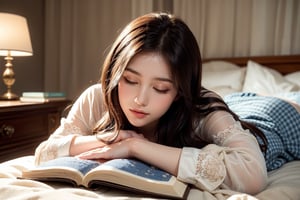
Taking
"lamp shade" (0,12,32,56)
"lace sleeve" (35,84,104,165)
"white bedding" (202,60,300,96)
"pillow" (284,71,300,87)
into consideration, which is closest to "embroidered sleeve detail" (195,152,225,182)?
"lace sleeve" (35,84,104,165)

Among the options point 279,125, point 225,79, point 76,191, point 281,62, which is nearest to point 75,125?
point 76,191

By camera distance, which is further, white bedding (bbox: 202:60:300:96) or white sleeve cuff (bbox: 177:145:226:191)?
white bedding (bbox: 202:60:300:96)

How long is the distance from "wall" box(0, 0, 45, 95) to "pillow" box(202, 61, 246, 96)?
1.42m

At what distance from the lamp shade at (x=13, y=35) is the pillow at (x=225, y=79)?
1.09m

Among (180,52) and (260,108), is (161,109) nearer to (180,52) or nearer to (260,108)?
(180,52)

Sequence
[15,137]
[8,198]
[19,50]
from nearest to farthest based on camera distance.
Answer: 1. [8,198]
2. [15,137]
3. [19,50]

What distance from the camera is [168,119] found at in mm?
983

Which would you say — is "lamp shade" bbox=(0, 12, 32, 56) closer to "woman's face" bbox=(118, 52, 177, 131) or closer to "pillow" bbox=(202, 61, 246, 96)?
"pillow" bbox=(202, 61, 246, 96)

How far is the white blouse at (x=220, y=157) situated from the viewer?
2.47 ft

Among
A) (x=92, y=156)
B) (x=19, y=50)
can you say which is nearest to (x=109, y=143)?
(x=92, y=156)

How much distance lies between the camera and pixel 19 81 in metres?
2.59

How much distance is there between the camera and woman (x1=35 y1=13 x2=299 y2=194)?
0.78 metres

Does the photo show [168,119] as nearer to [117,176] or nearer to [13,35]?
[117,176]

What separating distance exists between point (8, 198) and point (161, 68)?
0.44 m
